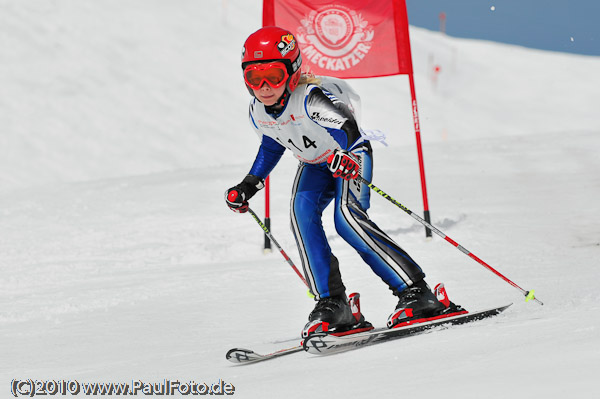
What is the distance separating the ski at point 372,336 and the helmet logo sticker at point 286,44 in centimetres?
146

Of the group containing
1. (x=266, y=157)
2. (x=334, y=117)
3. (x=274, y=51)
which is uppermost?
(x=274, y=51)

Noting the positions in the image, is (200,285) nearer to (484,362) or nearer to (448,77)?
(484,362)

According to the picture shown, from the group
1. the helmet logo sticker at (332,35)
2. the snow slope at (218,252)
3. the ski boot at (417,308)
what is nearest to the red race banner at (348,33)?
the helmet logo sticker at (332,35)

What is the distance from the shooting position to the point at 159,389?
123 inches

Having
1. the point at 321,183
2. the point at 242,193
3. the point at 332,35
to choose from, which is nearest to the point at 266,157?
the point at 242,193

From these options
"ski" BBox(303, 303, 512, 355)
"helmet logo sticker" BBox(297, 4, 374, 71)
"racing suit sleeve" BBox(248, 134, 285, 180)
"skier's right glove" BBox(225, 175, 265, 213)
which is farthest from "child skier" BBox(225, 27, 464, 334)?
"helmet logo sticker" BBox(297, 4, 374, 71)

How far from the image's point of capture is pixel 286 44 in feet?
12.4

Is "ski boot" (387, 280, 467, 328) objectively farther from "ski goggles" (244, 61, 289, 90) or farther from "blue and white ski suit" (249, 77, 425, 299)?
"ski goggles" (244, 61, 289, 90)

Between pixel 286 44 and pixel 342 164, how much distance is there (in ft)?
2.43

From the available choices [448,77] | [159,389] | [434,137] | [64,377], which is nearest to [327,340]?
[159,389]

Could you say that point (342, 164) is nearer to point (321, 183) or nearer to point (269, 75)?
point (321, 183)

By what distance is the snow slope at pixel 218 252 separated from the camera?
2.81 metres

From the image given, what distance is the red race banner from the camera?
24.5 feet

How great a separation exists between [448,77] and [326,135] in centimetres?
3061
